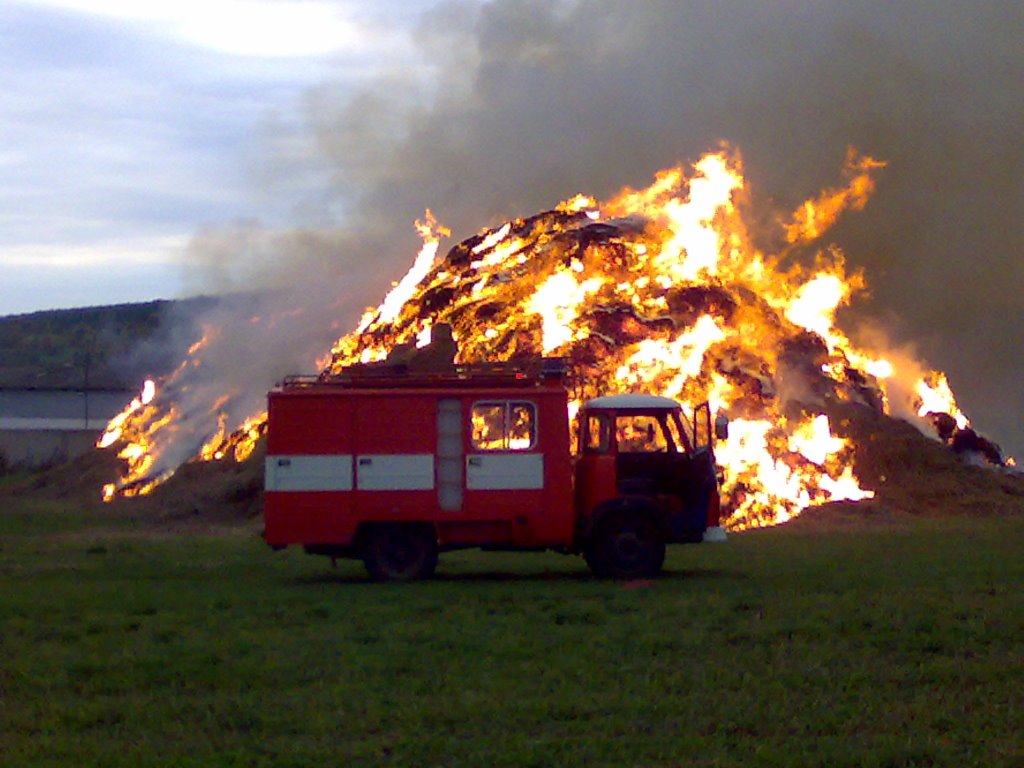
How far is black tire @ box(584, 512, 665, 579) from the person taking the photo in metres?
19.4

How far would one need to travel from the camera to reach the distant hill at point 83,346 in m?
82.1

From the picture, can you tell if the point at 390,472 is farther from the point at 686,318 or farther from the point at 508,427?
the point at 686,318

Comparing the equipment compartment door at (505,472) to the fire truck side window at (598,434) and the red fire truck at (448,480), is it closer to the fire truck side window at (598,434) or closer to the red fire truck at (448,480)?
the red fire truck at (448,480)

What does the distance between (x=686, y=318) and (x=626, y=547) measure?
16189mm

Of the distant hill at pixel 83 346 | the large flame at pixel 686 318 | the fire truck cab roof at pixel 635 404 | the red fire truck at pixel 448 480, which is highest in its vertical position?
the distant hill at pixel 83 346

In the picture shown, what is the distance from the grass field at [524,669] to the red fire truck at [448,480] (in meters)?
0.74

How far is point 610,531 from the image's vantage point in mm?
19547

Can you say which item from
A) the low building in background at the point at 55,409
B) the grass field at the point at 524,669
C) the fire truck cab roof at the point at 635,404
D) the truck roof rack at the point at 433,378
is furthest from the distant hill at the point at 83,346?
the grass field at the point at 524,669

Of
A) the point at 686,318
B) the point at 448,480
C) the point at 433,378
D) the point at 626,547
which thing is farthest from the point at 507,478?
the point at 686,318

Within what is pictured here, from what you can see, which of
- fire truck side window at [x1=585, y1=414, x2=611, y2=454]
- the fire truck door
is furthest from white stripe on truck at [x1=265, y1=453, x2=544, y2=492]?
fire truck side window at [x1=585, y1=414, x2=611, y2=454]

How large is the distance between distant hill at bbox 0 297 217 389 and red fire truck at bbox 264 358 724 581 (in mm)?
46495

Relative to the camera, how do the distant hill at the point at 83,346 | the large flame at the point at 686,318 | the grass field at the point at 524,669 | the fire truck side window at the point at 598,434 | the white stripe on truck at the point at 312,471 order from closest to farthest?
the grass field at the point at 524,669 → the white stripe on truck at the point at 312,471 → the fire truck side window at the point at 598,434 → the large flame at the point at 686,318 → the distant hill at the point at 83,346

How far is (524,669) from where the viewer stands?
37.3 ft

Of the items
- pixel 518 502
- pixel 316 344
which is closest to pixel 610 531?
pixel 518 502
